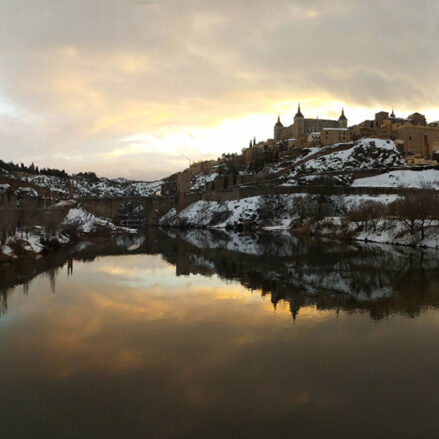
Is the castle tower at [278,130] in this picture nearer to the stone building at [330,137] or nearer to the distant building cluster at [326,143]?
the distant building cluster at [326,143]

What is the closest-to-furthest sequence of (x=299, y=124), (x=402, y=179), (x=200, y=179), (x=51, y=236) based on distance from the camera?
(x=51, y=236)
(x=402, y=179)
(x=299, y=124)
(x=200, y=179)

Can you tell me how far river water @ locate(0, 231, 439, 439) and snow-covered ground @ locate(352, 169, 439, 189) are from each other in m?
65.1

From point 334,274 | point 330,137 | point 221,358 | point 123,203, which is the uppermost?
point 330,137

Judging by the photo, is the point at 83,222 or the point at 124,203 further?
the point at 124,203

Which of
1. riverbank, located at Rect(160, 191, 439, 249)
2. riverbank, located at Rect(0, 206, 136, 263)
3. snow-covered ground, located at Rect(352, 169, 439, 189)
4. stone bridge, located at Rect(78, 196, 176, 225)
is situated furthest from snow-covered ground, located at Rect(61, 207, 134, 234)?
snow-covered ground, located at Rect(352, 169, 439, 189)

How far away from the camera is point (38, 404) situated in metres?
11.0

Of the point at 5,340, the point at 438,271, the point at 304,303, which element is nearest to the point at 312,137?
the point at 438,271

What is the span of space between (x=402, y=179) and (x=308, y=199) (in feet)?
69.2

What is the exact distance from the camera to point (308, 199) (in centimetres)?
8856

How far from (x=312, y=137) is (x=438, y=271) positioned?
11036cm

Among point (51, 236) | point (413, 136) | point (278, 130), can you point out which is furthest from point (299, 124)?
point (51, 236)

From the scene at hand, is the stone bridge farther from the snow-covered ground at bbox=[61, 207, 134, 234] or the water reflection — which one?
the water reflection

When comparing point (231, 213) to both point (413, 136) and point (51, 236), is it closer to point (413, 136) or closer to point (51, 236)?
point (51, 236)

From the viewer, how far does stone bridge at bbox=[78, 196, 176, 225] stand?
12094 cm
